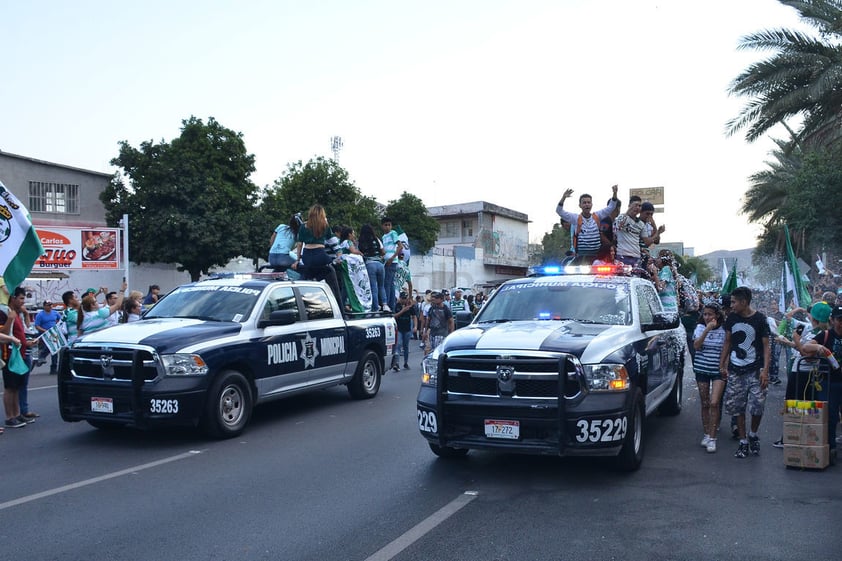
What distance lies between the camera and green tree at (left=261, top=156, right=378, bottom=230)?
131 feet

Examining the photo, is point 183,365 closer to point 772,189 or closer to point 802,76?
point 802,76

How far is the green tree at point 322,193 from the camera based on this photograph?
40.1 metres

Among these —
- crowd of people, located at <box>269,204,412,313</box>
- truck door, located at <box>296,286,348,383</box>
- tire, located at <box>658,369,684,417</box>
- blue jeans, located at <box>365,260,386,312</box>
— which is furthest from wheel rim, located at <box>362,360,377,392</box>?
tire, located at <box>658,369,684,417</box>

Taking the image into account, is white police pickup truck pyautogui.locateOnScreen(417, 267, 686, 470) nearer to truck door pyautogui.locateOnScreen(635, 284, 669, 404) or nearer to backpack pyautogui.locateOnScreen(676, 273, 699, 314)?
truck door pyautogui.locateOnScreen(635, 284, 669, 404)

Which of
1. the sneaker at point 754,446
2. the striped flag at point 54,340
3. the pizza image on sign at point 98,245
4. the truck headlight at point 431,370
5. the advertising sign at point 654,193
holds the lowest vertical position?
the sneaker at point 754,446

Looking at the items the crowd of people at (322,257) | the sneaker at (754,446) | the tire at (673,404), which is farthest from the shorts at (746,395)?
Result: the crowd of people at (322,257)

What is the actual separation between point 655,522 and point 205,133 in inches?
1274

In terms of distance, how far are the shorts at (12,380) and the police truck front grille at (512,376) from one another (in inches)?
240

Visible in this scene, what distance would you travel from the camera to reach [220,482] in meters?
6.73

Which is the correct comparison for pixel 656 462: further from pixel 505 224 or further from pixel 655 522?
pixel 505 224

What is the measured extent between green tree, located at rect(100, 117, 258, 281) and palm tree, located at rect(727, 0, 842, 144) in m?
22.6

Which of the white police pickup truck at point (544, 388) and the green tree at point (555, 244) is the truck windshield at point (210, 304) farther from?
the green tree at point (555, 244)

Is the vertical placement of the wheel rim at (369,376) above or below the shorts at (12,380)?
below

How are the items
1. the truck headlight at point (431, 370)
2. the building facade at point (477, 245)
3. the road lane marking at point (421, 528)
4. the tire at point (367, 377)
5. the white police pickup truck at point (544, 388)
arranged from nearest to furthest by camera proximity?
the road lane marking at point (421, 528) < the white police pickup truck at point (544, 388) < the truck headlight at point (431, 370) < the tire at point (367, 377) < the building facade at point (477, 245)
